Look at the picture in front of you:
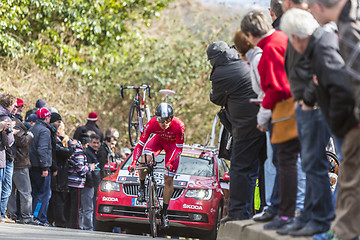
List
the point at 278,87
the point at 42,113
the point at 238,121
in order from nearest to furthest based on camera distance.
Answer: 1. the point at 278,87
2. the point at 238,121
3. the point at 42,113

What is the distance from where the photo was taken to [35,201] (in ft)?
48.2

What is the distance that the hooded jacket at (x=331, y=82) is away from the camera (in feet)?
18.6

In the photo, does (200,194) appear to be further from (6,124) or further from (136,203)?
(6,124)

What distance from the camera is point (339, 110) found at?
223 inches

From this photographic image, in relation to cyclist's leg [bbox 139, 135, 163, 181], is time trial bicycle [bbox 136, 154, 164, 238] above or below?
below

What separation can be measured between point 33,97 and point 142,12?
6.24m

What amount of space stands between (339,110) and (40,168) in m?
10.2

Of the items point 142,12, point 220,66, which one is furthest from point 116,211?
point 142,12

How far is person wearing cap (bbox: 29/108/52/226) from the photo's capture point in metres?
14.7

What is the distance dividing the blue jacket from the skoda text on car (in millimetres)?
1348

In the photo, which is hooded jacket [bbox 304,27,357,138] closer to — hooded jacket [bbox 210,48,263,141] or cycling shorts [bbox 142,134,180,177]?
hooded jacket [bbox 210,48,263,141]

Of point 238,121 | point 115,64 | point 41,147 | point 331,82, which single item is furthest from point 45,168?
point 115,64

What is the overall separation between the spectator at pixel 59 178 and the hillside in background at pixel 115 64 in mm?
5274

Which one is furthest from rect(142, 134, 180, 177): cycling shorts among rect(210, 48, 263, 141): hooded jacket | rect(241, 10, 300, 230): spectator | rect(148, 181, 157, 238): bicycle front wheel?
rect(241, 10, 300, 230): spectator
